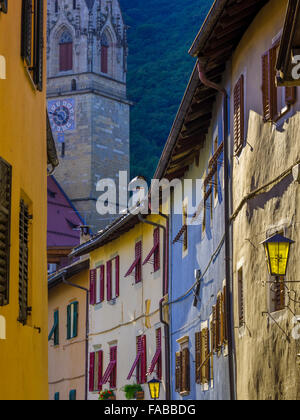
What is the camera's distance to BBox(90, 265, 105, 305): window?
34781 mm

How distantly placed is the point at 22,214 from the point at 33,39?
239cm

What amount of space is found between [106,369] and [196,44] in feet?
61.7

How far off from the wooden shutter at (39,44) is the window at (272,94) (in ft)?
8.79

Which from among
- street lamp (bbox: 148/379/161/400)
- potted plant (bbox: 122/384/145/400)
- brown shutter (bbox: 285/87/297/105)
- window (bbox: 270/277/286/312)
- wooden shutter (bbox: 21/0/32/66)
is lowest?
window (bbox: 270/277/286/312)

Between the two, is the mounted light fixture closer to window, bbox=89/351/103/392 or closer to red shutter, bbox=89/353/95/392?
window, bbox=89/351/103/392

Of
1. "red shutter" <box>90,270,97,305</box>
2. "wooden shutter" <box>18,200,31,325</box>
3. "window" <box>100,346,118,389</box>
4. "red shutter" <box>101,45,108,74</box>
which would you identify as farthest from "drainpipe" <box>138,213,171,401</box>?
"red shutter" <box>101,45,108,74</box>

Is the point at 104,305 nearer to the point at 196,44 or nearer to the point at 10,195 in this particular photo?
the point at 196,44

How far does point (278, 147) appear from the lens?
13898mm

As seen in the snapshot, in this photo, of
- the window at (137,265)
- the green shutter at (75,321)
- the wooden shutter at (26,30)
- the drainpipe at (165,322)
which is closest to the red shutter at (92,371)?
the green shutter at (75,321)

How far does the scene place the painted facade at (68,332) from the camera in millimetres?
37219

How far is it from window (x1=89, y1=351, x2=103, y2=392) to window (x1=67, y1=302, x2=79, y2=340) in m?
2.09
